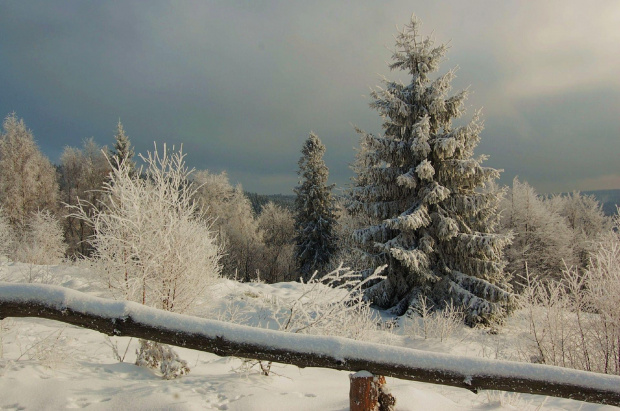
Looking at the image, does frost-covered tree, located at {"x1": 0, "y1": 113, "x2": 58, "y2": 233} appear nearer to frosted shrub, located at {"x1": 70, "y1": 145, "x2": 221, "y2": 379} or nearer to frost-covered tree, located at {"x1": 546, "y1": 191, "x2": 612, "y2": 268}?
frosted shrub, located at {"x1": 70, "y1": 145, "x2": 221, "y2": 379}

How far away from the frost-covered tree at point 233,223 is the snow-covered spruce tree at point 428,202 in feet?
79.3

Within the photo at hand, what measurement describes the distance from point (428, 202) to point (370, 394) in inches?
471

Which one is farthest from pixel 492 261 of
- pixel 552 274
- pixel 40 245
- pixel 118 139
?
pixel 118 139

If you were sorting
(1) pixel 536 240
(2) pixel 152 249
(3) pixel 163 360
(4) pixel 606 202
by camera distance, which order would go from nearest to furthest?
(3) pixel 163 360 → (2) pixel 152 249 → (1) pixel 536 240 → (4) pixel 606 202

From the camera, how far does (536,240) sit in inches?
1033

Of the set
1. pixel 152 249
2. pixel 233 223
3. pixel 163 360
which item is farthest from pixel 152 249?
pixel 233 223

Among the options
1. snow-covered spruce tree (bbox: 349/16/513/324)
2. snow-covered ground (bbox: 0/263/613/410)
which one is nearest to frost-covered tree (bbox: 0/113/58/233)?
snow-covered spruce tree (bbox: 349/16/513/324)

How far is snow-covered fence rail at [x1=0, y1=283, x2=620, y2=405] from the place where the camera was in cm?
199

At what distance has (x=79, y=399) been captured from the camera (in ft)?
9.04

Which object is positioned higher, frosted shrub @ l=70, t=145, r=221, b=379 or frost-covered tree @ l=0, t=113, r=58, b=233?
frost-covered tree @ l=0, t=113, r=58, b=233

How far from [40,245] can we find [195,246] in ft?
80.3

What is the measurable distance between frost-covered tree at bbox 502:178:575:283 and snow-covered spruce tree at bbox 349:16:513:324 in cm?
1335

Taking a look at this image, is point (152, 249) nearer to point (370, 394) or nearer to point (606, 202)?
point (370, 394)

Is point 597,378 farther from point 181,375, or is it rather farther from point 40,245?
point 40,245
